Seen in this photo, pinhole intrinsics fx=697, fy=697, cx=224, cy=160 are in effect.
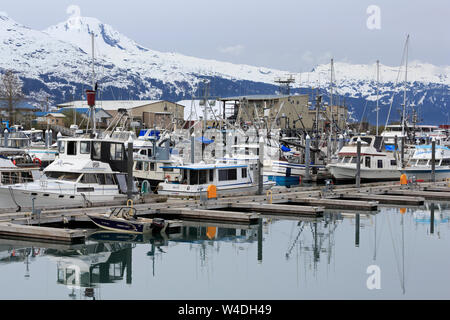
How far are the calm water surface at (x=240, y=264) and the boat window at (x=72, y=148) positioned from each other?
235 inches

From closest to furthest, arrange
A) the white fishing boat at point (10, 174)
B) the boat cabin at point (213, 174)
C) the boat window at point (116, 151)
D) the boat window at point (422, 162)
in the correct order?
the white fishing boat at point (10, 174) < the boat window at point (116, 151) < the boat cabin at point (213, 174) < the boat window at point (422, 162)

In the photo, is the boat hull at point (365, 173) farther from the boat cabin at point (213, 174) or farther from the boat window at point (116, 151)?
the boat window at point (116, 151)

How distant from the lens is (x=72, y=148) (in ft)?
111

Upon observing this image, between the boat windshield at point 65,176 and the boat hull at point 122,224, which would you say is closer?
the boat hull at point 122,224

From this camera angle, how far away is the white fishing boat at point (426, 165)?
55062 millimetres

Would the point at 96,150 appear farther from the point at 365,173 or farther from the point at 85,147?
the point at 365,173

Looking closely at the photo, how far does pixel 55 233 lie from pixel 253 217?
994 cm

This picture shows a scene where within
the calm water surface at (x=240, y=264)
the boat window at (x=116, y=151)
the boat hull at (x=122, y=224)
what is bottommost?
the calm water surface at (x=240, y=264)

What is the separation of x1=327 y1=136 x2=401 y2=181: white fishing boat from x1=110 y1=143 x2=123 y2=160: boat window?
2269 cm

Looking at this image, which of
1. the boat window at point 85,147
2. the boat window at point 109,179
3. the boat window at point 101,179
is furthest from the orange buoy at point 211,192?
the boat window at point 85,147

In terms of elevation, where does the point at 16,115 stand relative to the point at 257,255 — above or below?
above

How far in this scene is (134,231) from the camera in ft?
95.7
